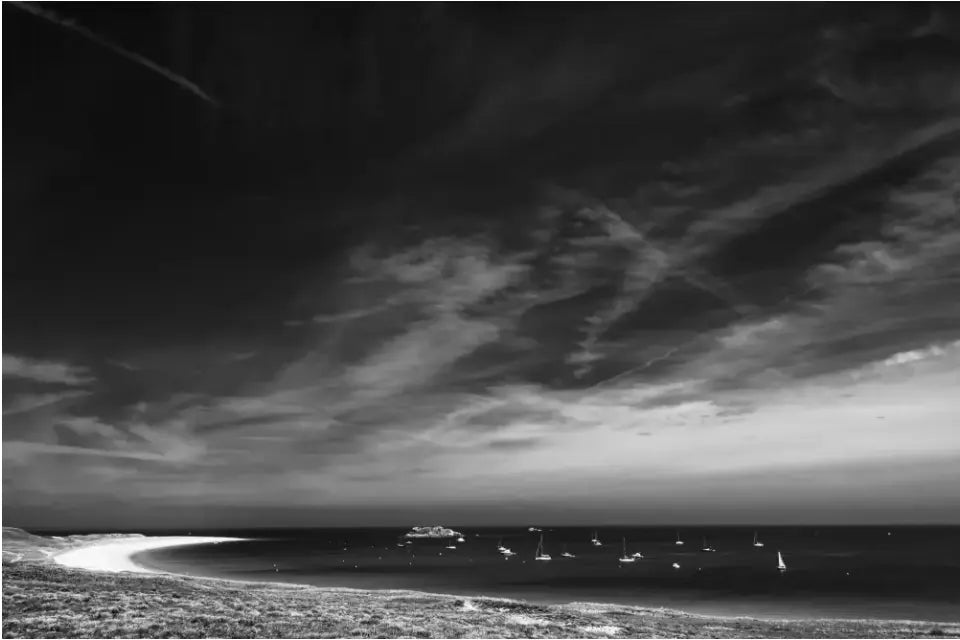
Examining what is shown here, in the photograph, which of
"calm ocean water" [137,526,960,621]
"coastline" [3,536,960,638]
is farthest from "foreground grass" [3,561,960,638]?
"calm ocean water" [137,526,960,621]

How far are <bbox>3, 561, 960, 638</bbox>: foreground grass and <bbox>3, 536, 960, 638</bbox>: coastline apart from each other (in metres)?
0.05

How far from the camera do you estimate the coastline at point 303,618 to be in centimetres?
2989

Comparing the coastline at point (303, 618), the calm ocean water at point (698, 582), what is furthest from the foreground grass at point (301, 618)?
the calm ocean water at point (698, 582)

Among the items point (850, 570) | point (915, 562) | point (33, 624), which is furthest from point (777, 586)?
point (33, 624)

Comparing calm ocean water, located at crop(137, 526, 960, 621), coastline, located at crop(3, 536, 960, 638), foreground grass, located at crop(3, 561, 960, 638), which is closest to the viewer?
foreground grass, located at crop(3, 561, 960, 638)

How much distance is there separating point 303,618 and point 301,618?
115 millimetres

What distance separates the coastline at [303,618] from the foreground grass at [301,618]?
0.05 meters

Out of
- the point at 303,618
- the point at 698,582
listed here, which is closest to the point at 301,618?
the point at 303,618

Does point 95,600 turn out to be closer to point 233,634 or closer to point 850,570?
point 233,634

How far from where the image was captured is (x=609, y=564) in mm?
133250

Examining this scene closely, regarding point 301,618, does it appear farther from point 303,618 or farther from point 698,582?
point 698,582

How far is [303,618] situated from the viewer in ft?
113

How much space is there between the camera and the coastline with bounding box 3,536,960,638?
2989 centimetres

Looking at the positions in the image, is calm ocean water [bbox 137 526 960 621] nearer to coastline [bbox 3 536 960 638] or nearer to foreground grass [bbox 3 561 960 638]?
coastline [bbox 3 536 960 638]
